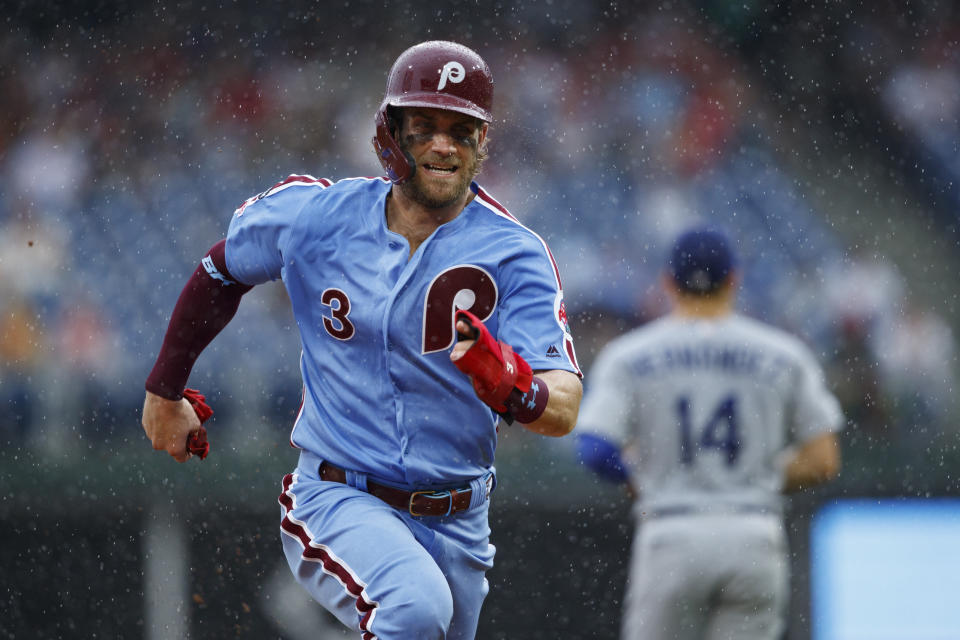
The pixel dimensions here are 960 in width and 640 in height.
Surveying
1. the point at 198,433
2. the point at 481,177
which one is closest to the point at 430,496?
the point at 198,433

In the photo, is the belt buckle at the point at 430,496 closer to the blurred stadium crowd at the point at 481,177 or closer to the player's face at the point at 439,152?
the player's face at the point at 439,152

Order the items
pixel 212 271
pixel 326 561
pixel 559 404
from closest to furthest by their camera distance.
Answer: pixel 559 404, pixel 326 561, pixel 212 271

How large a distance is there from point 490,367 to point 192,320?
118 centimetres

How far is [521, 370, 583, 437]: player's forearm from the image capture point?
9.19 ft

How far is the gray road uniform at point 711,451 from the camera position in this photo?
4512mm

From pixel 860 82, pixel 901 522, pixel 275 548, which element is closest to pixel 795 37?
pixel 860 82

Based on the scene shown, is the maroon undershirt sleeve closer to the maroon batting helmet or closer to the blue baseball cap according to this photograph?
the maroon batting helmet

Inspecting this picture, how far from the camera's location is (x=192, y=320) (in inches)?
137

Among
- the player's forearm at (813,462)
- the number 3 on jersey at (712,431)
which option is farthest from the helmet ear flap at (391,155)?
the player's forearm at (813,462)

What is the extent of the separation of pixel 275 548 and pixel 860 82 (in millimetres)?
7398

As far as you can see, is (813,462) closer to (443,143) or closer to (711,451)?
(711,451)

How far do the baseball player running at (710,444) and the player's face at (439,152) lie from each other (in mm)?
1554

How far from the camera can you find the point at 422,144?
3.15 m

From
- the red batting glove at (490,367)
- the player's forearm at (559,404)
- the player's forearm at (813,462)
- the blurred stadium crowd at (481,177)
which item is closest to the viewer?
the red batting glove at (490,367)
